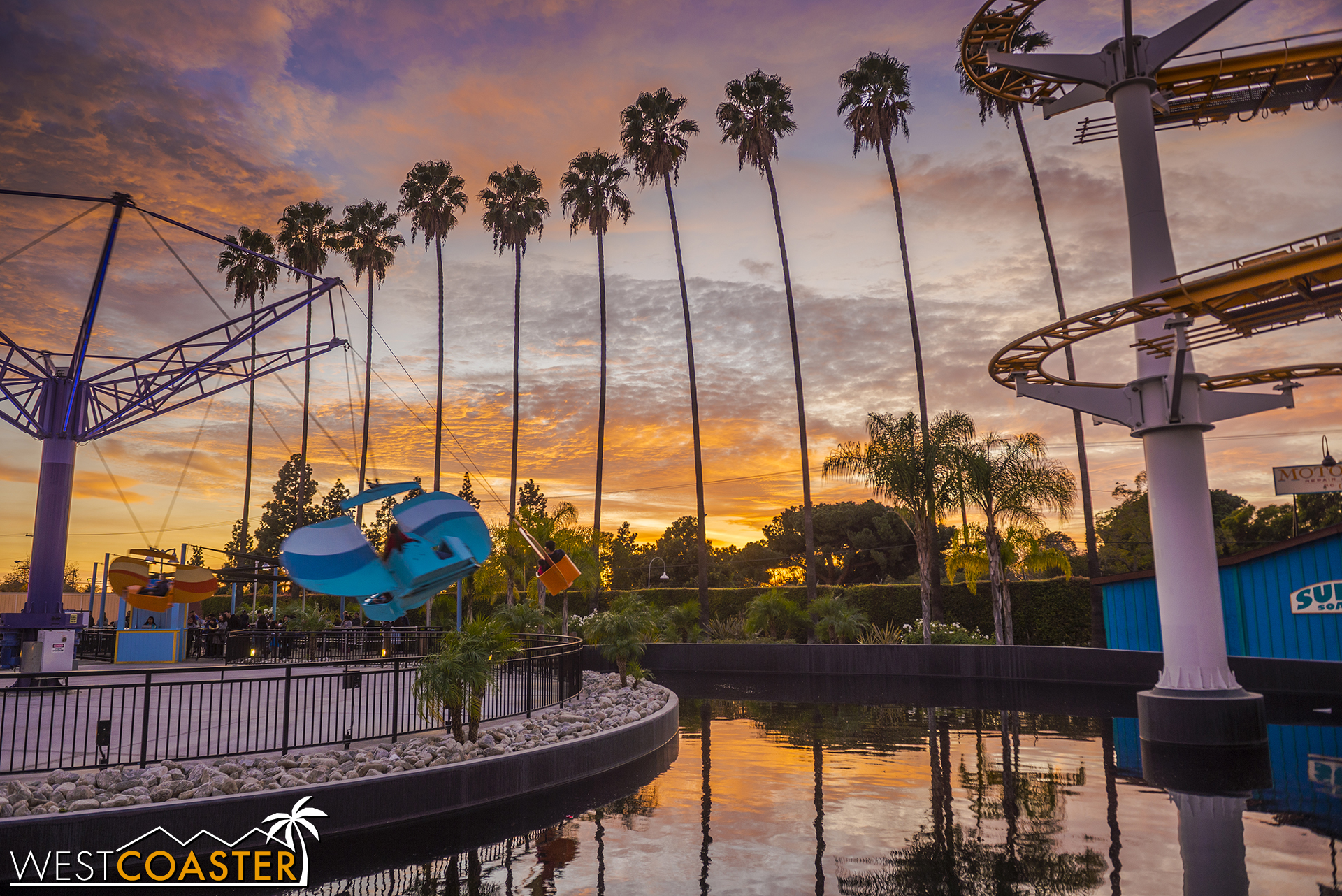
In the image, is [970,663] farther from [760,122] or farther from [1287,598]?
[760,122]

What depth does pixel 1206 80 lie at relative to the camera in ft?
46.8

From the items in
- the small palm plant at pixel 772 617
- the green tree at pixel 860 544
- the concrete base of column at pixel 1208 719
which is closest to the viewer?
the concrete base of column at pixel 1208 719

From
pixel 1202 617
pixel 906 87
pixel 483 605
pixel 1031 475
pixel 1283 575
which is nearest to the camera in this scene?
pixel 1202 617

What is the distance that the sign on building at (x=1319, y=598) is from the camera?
16750 millimetres

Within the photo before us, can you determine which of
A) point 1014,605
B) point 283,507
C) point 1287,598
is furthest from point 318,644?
point 283,507

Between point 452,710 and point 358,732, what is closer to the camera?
point 452,710

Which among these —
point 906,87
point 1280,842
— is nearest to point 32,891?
point 1280,842

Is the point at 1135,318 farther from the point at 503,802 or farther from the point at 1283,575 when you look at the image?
the point at 503,802

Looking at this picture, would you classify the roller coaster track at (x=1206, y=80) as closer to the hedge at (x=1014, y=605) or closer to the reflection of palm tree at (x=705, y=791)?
the reflection of palm tree at (x=705, y=791)

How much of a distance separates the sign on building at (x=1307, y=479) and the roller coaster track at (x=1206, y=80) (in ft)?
23.4

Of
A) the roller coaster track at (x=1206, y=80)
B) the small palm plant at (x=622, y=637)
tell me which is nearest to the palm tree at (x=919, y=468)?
the small palm plant at (x=622, y=637)

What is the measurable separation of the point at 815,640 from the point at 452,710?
20.6 metres

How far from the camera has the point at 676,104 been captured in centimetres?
3744

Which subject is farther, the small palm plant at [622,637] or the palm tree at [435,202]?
the palm tree at [435,202]
